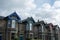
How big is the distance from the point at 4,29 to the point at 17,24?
163 inches

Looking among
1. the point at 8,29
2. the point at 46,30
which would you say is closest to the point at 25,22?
the point at 8,29

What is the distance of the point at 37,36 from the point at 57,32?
10091mm

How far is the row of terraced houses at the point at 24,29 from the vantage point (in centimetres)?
3668

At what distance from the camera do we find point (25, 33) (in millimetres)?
40375

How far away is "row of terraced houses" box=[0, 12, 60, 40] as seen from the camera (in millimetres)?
36684

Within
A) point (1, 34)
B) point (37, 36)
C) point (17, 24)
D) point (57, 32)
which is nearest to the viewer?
point (1, 34)

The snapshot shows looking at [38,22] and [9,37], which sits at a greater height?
[38,22]

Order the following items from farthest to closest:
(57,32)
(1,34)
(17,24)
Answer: (57,32), (17,24), (1,34)

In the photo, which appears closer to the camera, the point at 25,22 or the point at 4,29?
the point at 4,29

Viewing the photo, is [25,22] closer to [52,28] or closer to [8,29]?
[8,29]

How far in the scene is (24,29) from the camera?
4038cm

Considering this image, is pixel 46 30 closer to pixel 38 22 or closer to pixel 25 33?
pixel 38 22

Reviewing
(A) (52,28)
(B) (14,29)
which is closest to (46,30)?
(A) (52,28)

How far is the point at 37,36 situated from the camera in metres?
44.5
